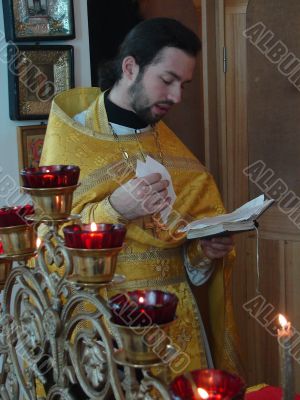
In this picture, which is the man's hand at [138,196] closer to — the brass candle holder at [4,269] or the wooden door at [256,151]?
the brass candle holder at [4,269]

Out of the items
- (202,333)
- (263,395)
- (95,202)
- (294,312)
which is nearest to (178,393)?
(263,395)

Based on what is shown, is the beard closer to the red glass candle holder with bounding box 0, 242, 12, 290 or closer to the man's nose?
the man's nose

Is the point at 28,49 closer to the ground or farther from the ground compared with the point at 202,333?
farther from the ground

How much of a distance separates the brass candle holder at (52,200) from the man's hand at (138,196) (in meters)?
0.53

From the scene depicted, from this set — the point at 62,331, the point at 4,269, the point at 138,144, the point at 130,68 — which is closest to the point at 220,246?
the point at 138,144

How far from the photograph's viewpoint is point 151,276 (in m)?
1.80

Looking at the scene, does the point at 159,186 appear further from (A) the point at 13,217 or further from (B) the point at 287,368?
(B) the point at 287,368

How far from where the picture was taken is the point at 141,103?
5.93 ft

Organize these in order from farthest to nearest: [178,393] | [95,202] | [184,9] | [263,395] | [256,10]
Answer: [184,9] → [256,10] → [95,202] → [263,395] → [178,393]

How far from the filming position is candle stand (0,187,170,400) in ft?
2.54

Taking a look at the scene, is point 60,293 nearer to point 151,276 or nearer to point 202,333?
point 151,276

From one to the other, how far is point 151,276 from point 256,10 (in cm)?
126

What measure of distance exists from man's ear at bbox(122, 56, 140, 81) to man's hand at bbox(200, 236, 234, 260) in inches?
19.6

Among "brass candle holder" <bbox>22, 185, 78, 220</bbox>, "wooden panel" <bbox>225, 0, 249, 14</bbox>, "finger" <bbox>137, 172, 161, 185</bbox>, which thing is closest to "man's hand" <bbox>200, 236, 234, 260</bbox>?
"finger" <bbox>137, 172, 161, 185</bbox>
